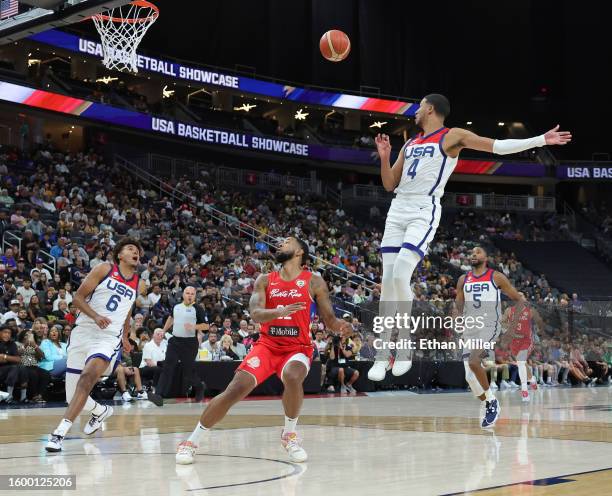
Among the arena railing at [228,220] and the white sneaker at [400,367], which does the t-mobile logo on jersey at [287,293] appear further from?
the arena railing at [228,220]

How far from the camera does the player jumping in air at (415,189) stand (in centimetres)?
783

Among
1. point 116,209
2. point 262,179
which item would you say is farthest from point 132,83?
point 116,209

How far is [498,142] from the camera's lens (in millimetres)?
7648

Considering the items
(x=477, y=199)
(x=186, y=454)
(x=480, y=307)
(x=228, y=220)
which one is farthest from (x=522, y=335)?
(x=477, y=199)

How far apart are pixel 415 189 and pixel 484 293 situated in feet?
15.3

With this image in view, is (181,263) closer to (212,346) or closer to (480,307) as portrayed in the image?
(212,346)

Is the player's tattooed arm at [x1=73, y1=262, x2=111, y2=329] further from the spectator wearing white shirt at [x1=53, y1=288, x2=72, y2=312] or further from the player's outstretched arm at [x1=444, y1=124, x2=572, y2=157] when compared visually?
the spectator wearing white shirt at [x1=53, y1=288, x2=72, y2=312]

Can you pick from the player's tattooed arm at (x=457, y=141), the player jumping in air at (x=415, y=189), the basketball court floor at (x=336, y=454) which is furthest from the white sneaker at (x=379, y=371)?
the player's tattooed arm at (x=457, y=141)

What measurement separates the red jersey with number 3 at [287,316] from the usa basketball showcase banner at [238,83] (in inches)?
895

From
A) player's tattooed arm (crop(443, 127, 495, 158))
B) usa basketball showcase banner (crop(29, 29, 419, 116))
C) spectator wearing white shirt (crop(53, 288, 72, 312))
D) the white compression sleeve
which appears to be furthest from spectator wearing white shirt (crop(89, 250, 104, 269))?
the white compression sleeve

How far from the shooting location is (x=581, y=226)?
4416cm

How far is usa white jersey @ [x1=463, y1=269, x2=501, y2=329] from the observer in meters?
12.2

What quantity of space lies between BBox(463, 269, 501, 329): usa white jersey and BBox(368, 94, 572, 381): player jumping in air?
4445 millimetres

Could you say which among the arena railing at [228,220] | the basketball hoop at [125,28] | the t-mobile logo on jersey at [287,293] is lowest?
the t-mobile logo on jersey at [287,293]
